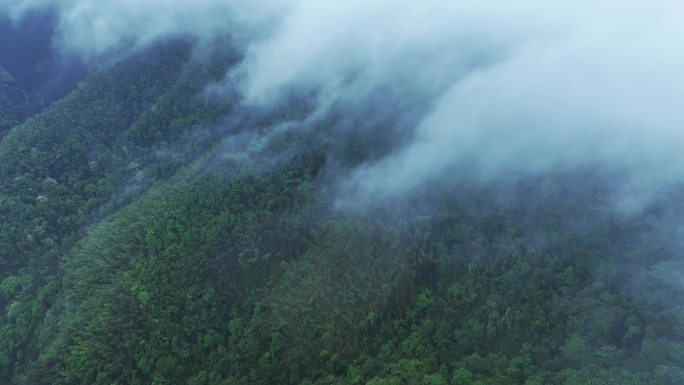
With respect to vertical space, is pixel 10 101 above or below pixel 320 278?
above

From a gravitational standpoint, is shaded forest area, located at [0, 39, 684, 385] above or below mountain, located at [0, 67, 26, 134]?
below

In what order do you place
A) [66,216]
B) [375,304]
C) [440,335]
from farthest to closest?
[66,216]
[375,304]
[440,335]

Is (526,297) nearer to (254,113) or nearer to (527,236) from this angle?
(527,236)

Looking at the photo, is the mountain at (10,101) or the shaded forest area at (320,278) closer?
the shaded forest area at (320,278)

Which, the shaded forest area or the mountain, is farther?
the mountain

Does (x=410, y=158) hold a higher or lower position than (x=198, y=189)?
lower

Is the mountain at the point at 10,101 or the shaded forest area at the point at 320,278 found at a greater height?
the mountain at the point at 10,101

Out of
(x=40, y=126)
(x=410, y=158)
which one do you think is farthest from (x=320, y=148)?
(x=40, y=126)

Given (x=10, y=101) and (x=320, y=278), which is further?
(x=10, y=101)
